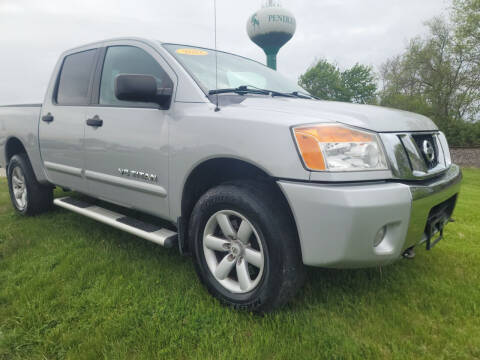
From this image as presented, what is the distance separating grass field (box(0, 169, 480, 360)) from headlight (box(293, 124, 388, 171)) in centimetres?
88

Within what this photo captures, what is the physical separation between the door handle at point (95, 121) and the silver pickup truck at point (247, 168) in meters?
0.01

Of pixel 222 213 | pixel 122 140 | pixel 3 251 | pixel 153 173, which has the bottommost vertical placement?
pixel 3 251

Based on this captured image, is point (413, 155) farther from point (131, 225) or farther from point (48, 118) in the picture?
point (48, 118)

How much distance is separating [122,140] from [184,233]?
33.8 inches

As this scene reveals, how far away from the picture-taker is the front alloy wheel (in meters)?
1.86

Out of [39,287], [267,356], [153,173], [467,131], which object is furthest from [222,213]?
[467,131]

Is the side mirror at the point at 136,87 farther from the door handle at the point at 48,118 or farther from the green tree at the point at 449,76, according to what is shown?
the green tree at the point at 449,76

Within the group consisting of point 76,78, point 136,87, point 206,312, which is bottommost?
point 206,312

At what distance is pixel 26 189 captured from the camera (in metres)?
3.76

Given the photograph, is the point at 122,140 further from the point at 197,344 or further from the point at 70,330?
the point at 197,344

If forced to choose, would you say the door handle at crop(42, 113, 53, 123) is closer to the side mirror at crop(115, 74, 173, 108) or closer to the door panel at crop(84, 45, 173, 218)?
the door panel at crop(84, 45, 173, 218)

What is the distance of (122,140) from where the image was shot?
2.45m

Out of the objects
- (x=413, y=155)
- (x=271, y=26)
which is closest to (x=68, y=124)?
(x=413, y=155)

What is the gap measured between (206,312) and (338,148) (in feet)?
3.91
